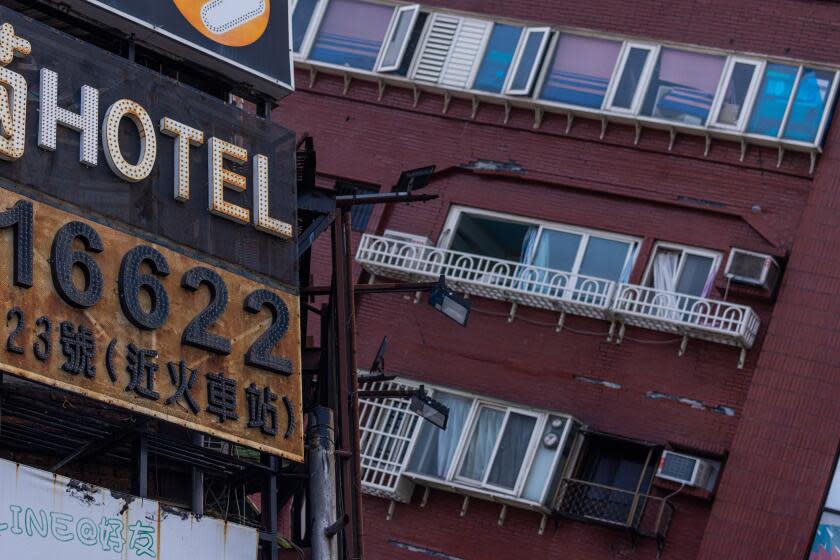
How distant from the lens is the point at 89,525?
75.2ft

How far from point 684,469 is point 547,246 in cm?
516

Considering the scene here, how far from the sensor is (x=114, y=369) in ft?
76.8

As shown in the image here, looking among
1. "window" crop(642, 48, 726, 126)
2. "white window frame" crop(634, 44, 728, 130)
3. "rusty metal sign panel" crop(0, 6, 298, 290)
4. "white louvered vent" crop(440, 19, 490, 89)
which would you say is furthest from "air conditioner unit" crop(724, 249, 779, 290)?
"rusty metal sign panel" crop(0, 6, 298, 290)

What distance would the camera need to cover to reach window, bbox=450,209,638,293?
3828 cm

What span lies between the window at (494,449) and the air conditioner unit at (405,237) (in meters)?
3.00

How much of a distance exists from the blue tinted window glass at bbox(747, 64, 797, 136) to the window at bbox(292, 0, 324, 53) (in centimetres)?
871

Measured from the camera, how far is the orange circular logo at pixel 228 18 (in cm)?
2633

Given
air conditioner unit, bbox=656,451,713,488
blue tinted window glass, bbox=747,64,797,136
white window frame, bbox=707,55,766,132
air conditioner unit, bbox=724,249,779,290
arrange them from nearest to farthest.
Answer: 1. air conditioner unit, bbox=656,451,713,488
2. air conditioner unit, bbox=724,249,779,290
3. blue tinted window glass, bbox=747,64,797,136
4. white window frame, bbox=707,55,766,132

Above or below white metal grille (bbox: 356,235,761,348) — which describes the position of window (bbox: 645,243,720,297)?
above

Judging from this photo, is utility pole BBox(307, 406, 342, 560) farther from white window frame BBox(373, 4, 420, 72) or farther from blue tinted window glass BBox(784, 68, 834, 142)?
white window frame BBox(373, 4, 420, 72)

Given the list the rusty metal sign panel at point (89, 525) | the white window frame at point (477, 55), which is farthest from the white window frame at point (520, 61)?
the rusty metal sign panel at point (89, 525)

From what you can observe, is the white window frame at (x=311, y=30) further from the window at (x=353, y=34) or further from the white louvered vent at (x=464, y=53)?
the white louvered vent at (x=464, y=53)

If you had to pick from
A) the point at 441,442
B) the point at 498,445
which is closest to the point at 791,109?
the point at 498,445

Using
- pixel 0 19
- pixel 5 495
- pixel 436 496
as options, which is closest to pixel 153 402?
pixel 5 495
